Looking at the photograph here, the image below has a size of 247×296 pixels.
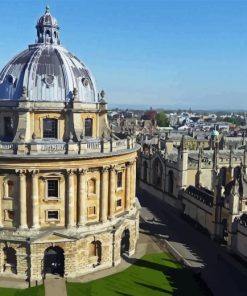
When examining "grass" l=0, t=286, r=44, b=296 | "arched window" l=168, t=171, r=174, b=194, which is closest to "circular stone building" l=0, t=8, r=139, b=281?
"grass" l=0, t=286, r=44, b=296

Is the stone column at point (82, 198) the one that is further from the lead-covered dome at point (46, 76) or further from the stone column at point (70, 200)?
the lead-covered dome at point (46, 76)

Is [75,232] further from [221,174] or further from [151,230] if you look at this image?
[221,174]

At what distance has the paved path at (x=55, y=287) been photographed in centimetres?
3850

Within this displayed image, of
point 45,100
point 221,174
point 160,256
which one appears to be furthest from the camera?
point 221,174

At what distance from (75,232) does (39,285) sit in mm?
6218

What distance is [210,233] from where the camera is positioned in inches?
2142

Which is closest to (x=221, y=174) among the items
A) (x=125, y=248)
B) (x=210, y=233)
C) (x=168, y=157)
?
(x=210, y=233)

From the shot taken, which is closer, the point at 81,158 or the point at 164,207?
the point at 81,158

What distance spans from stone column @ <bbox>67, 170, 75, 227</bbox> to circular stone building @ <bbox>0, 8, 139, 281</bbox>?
0.34 ft

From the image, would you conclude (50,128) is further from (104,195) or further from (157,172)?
(157,172)

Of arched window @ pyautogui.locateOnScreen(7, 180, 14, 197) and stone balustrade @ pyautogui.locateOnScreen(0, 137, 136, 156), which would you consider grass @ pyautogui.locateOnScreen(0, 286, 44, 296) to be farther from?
stone balustrade @ pyautogui.locateOnScreen(0, 137, 136, 156)

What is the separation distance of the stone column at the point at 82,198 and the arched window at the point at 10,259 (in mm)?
7567

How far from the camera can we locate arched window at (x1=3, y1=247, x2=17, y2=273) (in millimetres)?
41875

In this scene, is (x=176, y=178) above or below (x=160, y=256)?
above
